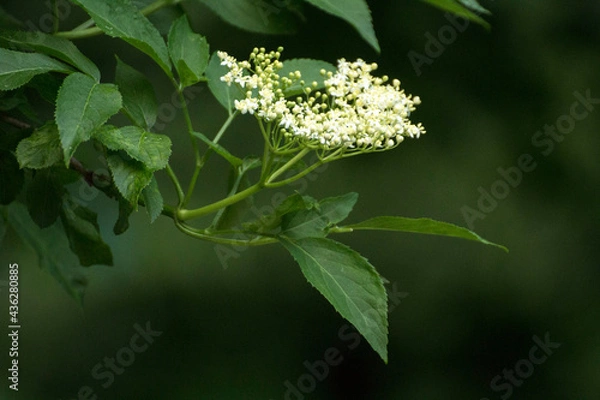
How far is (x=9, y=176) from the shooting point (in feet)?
3.63

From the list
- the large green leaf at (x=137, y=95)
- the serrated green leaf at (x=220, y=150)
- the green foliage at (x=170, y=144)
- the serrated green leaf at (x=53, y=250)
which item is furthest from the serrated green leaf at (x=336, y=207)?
the serrated green leaf at (x=53, y=250)

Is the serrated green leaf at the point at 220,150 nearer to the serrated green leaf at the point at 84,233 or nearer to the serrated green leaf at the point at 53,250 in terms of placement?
the serrated green leaf at the point at 84,233

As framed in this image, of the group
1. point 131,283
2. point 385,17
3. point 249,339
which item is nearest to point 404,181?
point 385,17

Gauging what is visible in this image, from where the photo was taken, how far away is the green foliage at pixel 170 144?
831 millimetres

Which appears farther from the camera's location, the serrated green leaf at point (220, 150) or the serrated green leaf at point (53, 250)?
the serrated green leaf at point (53, 250)

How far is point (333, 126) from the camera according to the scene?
90 cm

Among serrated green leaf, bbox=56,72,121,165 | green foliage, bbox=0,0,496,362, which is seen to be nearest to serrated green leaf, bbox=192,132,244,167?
green foliage, bbox=0,0,496,362

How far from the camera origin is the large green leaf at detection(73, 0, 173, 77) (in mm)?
880

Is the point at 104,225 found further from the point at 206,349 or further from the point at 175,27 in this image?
the point at 206,349

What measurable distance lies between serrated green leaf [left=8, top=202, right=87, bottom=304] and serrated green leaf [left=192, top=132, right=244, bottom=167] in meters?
0.62

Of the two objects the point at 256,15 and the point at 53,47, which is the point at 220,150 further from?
the point at 256,15

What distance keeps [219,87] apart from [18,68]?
279 mm

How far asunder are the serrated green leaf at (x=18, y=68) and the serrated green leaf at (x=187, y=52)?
147 mm

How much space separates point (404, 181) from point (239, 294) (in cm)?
69
